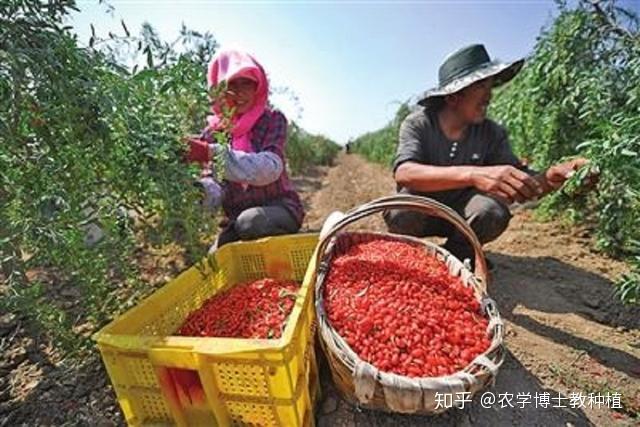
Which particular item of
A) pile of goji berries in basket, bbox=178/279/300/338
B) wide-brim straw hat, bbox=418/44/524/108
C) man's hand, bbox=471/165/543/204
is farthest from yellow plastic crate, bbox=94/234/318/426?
wide-brim straw hat, bbox=418/44/524/108

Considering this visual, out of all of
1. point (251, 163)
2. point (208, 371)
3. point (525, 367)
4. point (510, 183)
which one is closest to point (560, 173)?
point (510, 183)

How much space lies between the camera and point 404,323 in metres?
1.45

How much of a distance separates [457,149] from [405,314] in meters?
1.39

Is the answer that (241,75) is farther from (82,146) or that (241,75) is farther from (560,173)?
(560,173)

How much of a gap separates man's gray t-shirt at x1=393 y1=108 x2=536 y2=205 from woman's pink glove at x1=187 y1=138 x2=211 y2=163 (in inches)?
44.6

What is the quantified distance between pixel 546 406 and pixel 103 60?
198 centimetres

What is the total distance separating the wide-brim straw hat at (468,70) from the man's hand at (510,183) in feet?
1.96

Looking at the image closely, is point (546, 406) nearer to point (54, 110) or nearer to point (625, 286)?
point (625, 286)

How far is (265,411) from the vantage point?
4.39 ft

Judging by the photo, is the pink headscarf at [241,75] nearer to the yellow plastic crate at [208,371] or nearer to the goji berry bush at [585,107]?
the yellow plastic crate at [208,371]

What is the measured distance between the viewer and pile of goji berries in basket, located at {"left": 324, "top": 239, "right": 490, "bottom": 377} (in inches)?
53.3

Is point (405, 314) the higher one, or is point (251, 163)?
point (251, 163)

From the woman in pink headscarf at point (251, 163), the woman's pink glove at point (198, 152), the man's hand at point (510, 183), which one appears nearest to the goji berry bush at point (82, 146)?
the woman's pink glove at point (198, 152)

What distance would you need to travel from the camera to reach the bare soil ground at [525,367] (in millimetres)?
1603
